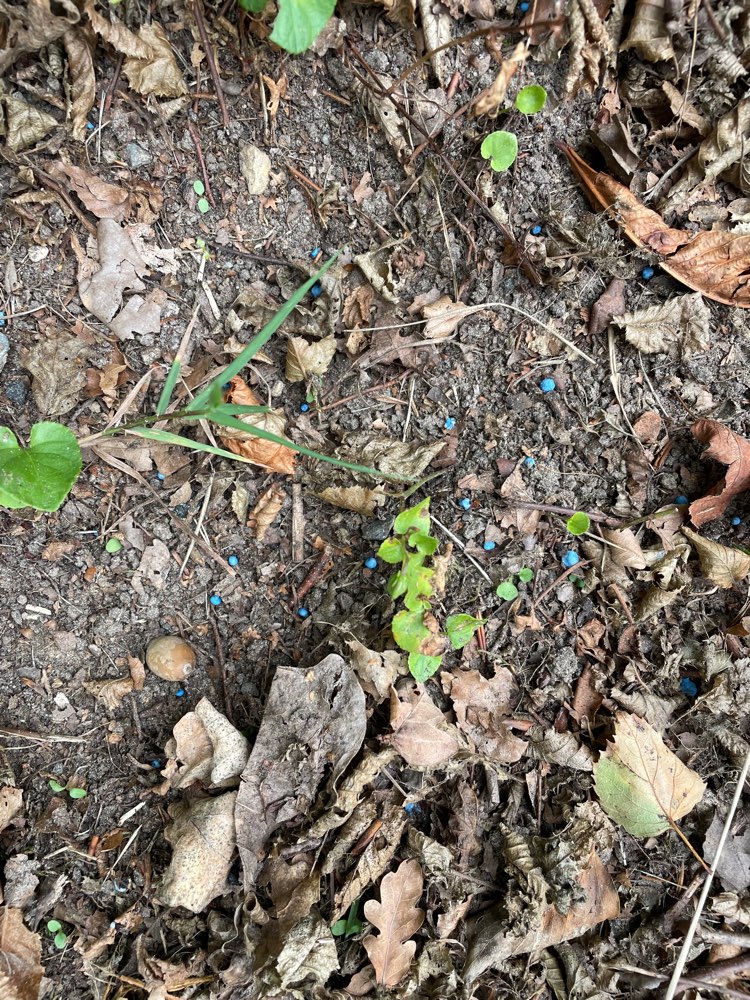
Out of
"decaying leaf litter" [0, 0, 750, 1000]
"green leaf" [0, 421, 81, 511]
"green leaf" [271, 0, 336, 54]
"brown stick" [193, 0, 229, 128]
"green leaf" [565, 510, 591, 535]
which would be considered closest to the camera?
"green leaf" [271, 0, 336, 54]

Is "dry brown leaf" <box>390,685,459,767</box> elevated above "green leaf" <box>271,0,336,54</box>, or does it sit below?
below

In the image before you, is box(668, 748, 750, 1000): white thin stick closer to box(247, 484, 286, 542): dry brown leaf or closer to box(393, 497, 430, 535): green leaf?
box(393, 497, 430, 535): green leaf

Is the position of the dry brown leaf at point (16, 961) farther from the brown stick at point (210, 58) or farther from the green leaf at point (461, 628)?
the brown stick at point (210, 58)

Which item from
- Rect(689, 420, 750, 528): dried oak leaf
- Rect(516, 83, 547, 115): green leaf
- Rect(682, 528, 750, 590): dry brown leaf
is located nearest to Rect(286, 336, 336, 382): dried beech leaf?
Rect(516, 83, 547, 115): green leaf

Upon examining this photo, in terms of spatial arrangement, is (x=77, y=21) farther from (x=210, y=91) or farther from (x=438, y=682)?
(x=438, y=682)

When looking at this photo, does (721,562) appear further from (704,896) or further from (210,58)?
(210,58)

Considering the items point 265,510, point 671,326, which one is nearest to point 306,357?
point 265,510

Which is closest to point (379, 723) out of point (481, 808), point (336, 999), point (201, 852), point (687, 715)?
point (481, 808)
